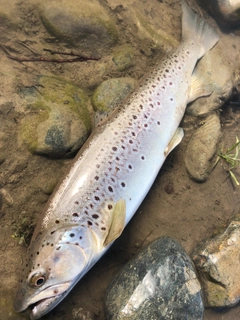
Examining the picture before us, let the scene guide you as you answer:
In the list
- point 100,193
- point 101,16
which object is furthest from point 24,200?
point 101,16

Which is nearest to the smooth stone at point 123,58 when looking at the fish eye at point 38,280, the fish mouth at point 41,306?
the fish eye at point 38,280

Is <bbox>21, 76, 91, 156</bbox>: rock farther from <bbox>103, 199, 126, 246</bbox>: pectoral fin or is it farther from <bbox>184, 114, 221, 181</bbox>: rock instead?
<bbox>184, 114, 221, 181</bbox>: rock

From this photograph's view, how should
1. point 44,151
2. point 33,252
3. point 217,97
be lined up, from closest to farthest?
point 33,252
point 44,151
point 217,97

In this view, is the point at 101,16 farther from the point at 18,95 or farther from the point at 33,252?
the point at 33,252

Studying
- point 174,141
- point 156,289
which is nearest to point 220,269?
point 156,289

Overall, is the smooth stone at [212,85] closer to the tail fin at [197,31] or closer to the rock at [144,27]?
the tail fin at [197,31]

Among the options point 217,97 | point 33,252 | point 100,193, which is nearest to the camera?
point 33,252
